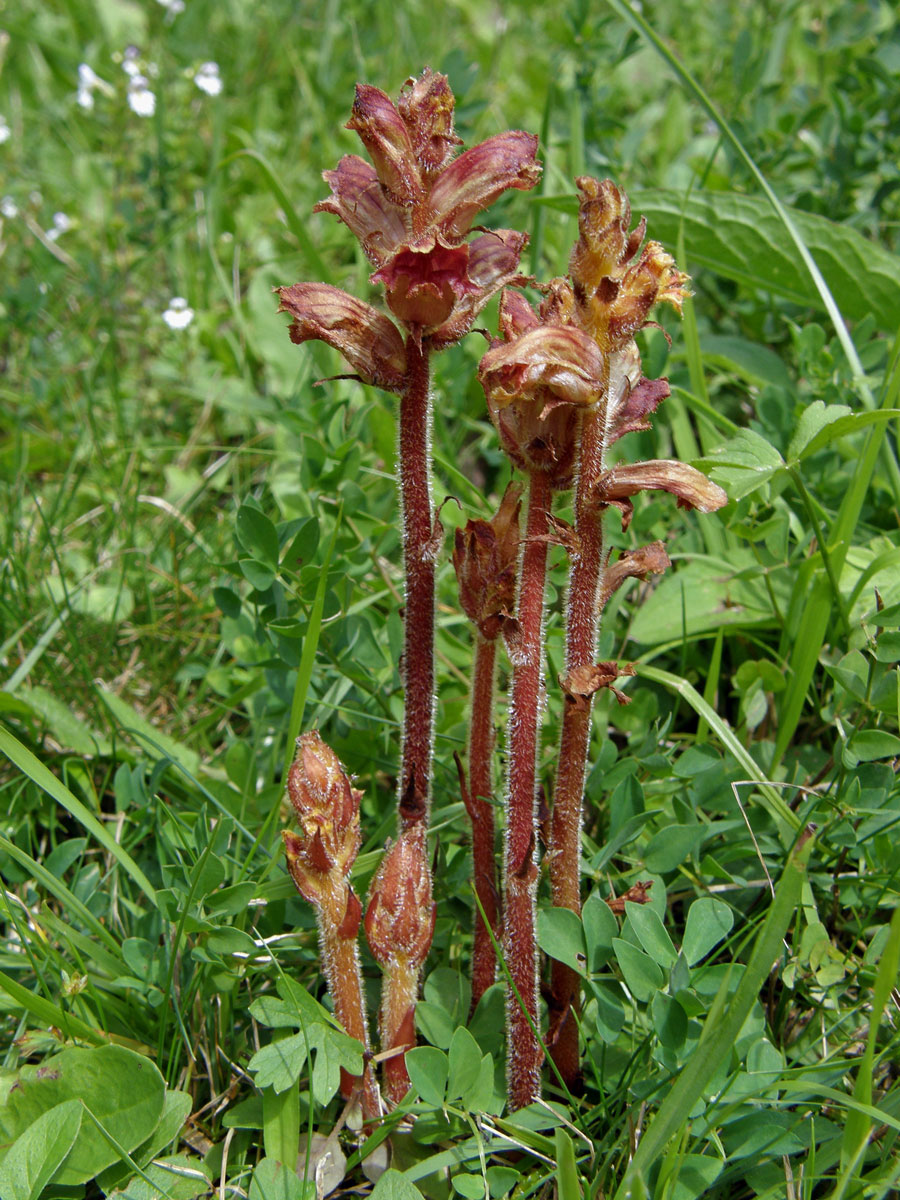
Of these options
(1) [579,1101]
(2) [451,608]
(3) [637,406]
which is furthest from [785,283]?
(1) [579,1101]

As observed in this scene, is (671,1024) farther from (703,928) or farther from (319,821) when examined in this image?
(319,821)

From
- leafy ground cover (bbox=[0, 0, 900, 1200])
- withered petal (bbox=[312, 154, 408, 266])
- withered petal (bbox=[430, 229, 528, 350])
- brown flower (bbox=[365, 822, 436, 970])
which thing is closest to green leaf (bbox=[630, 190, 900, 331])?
leafy ground cover (bbox=[0, 0, 900, 1200])

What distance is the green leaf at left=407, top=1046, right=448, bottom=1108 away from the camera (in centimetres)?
190

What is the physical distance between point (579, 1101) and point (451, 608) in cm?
158

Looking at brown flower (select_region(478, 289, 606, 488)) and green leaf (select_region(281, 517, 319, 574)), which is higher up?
brown flower (select_region(478, 289, 606, 488))

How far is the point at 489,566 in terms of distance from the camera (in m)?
1.91

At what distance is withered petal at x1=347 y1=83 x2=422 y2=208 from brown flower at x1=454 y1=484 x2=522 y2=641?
566 mm

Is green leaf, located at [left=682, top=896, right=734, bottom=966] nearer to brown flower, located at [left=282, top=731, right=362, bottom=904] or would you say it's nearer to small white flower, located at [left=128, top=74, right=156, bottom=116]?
brown flower, located at [left=282, top=731, right=362, bottom=904]

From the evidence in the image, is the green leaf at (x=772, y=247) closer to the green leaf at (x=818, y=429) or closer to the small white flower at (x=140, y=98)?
the green leaf at (x=818, y=429)

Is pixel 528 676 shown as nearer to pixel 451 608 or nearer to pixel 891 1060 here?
pixel 891 1060

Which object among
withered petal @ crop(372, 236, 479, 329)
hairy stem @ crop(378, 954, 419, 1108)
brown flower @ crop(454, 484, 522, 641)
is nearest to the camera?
withered petal @ crop(372, 236, 479, 329)

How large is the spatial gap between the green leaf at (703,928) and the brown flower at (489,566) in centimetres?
66

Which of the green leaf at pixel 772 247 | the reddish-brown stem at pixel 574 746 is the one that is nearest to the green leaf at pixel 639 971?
the reddish-brown stem at pixel 574 746

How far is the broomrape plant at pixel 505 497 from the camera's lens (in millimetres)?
1711
